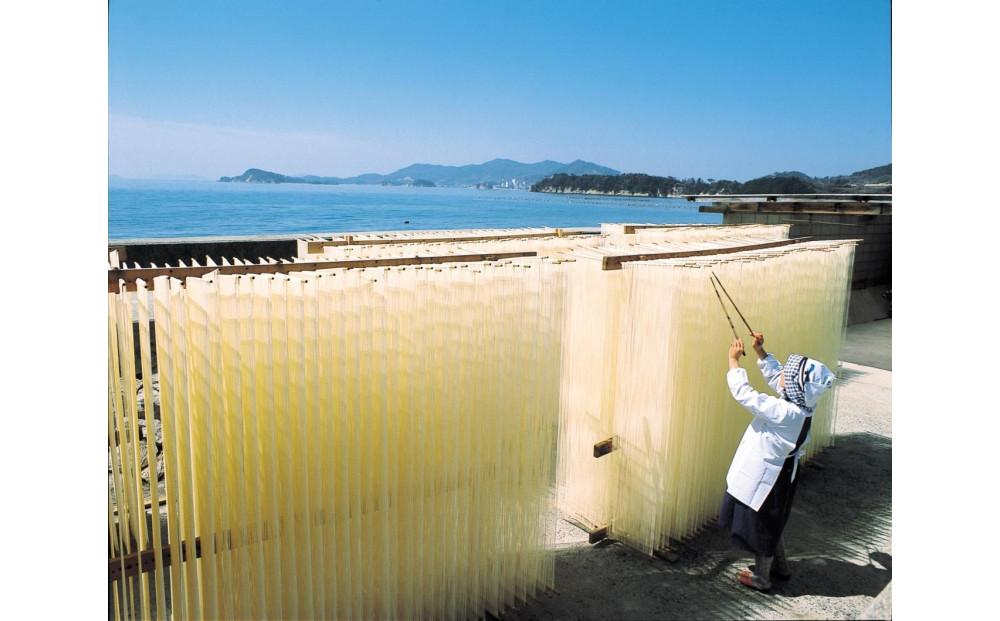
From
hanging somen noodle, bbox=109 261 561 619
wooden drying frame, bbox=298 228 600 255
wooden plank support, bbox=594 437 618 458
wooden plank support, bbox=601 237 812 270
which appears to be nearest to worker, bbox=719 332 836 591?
wooden plank support, bbox=594 437 618 458

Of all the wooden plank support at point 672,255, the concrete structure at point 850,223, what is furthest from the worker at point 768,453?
the concrete structure at point 850,223

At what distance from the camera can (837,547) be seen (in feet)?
16.2

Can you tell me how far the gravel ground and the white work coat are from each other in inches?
27.5

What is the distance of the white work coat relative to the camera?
3879mm

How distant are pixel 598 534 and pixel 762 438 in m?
1.56

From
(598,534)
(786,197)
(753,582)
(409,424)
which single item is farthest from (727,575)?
(786,197)

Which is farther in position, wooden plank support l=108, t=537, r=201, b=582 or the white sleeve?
the white sleeve

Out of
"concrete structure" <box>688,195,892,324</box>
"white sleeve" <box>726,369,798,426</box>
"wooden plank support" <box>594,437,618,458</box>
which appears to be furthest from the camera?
"concrete structure" <box>688,195,892,324</box>

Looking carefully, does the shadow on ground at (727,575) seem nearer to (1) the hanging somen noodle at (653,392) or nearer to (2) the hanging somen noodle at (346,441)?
(1) the hanging somen noodle at (653,392)

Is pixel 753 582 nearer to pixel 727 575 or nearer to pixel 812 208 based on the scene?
pixel 727 575

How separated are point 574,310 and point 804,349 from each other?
2.65 m

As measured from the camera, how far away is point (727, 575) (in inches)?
176

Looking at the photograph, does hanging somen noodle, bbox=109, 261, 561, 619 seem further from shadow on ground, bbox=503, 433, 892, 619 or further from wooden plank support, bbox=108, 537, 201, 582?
shadow on ground, bbox=503, 433, 892, 619

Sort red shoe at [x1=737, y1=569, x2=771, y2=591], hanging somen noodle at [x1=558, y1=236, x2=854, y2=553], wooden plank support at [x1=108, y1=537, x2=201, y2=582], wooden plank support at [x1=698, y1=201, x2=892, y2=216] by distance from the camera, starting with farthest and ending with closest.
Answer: wooden plank support at [x1=698, y1=201, x2=892, y2=216] < hanging somen noodle at [x1=558, y1=236, x2=854, y2=553] < red shoe at [x1=737, y1=569, x2=771, y2=591] < wooden plank support at [x1=108, y1=537, x2=201, y2=582]
